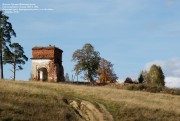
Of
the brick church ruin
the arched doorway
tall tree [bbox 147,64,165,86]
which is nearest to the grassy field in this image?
the brick church ruin

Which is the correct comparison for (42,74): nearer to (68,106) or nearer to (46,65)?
(46,65)

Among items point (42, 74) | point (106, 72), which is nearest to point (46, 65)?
point (42, 74)

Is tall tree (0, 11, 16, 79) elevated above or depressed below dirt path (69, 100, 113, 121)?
above

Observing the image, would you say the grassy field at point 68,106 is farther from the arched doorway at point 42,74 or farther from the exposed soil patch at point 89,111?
the arched doorway at point 42,74

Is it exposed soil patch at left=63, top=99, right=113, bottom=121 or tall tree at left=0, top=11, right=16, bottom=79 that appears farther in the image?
tall tree at left=0, top=11, right=16, bottom=79

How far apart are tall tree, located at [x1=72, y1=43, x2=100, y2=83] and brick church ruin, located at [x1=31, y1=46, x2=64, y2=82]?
7.38 meters

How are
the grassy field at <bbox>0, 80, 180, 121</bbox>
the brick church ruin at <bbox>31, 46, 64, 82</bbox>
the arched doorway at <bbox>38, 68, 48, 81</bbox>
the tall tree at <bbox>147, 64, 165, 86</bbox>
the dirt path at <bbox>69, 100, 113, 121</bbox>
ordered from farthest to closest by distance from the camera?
the tall tree at <bbox>147, 64, 165, 86</bbox>, the arched doorway at <bbox>38, 68, 48, 81</bbox>, the brick church ruin at <bbox>31, 46, 64, 82</bbox>, the dirt path at <bbox>69, 100, 113, 121</bbox>, the grassy field at <bbox>0, 80, 180, 121</bbox>

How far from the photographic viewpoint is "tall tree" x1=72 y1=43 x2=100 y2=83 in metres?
69.1

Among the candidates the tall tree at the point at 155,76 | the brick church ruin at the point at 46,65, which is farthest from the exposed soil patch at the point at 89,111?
the tall tree at the point at 155,76

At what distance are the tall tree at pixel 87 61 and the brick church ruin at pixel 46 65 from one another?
24.2ft

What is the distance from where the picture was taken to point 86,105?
36188 mm

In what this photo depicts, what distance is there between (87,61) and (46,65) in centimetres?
1062

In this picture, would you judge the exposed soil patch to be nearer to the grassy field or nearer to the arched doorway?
the grassy field

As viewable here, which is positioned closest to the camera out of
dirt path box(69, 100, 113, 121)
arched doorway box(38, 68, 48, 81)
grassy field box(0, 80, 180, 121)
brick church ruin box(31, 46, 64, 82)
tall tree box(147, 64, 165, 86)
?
grassy field box(0, 80, 180, 121)
